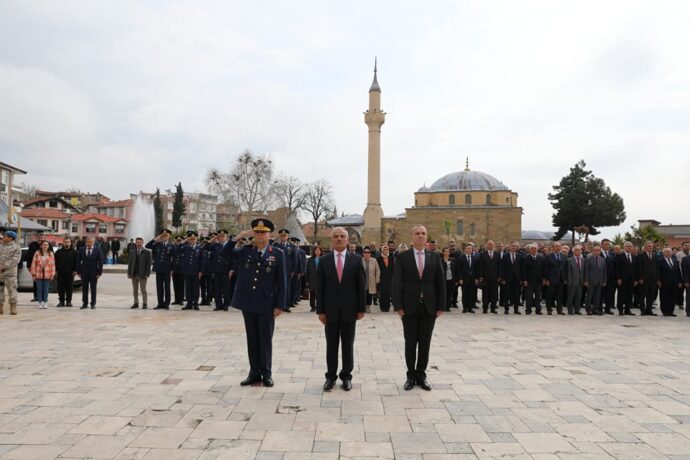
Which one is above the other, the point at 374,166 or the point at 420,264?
the point at 374,166

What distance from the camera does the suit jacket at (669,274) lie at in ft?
43.3

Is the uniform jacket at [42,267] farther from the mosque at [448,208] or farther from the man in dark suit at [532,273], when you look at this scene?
the mosque at [448,208]

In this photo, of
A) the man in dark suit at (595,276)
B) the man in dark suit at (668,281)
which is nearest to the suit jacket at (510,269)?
the man in dark suit at (595,276)

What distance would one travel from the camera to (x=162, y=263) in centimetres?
1280

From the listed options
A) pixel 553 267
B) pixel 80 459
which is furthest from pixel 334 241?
pixel 553 267

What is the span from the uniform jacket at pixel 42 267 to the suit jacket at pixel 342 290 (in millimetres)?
9484

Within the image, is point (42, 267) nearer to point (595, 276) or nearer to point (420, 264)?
point (420, 264)

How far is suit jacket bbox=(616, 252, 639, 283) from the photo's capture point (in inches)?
532

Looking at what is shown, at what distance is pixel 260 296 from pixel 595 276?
10.6m

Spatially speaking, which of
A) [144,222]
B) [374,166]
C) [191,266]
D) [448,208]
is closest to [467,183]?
[448,208]

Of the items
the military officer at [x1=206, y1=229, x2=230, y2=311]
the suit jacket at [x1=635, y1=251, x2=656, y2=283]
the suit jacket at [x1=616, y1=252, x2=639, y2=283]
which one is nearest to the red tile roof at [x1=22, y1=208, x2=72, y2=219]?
the military officer at [x1=206, y1=229, x2=230, y2=311]

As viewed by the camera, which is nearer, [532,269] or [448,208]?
[532,269]

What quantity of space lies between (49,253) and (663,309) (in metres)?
16.3

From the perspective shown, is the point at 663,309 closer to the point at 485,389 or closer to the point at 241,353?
the point at 485,389
